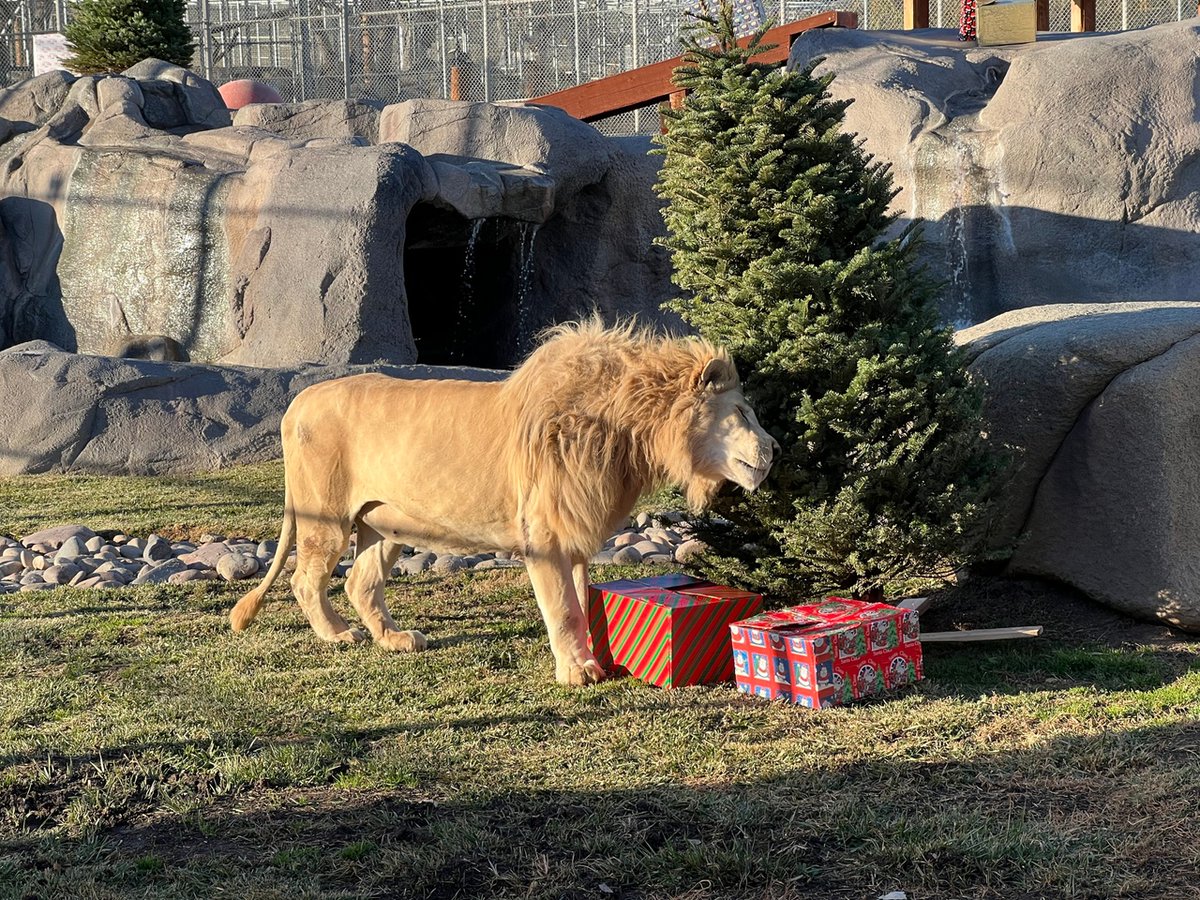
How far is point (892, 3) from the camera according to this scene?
25.0m

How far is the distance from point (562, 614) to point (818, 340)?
1.44 metres

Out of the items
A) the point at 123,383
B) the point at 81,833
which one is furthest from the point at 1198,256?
the point at 81,833

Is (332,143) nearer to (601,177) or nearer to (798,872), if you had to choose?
(601,177)

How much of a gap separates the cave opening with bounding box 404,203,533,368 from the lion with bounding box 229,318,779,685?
8.62 m

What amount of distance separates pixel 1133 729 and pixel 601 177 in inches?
437

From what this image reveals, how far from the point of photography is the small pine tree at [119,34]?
17562mm

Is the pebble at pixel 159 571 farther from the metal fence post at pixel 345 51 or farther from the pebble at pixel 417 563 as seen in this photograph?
the metal fence post at pixel 345 51

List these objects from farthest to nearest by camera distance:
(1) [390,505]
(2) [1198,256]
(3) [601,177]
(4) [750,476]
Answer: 1. (3) [601,177]
2. (2) [1198,256]
3. (1) [390,505]
4. (4) [750,476]

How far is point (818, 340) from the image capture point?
521 centimetres

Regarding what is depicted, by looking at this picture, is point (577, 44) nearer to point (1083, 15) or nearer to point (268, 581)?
point (1083, 15)

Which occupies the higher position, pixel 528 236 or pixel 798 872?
pixel 528 236

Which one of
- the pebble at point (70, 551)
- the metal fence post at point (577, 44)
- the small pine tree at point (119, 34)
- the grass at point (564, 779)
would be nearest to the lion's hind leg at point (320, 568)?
the grass at point (564, 779)

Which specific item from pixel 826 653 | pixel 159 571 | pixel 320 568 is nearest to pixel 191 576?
pixel 159 571

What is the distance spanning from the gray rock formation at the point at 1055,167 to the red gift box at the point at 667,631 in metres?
7.95
